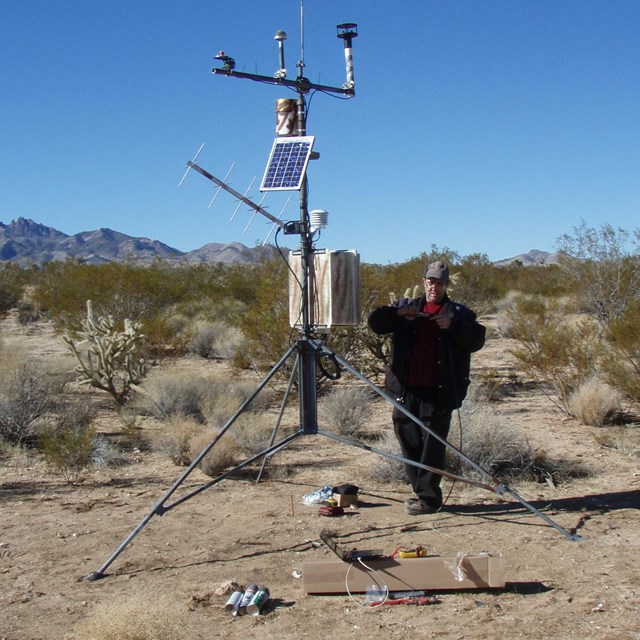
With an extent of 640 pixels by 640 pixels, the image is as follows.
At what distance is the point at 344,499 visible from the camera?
20.8ft

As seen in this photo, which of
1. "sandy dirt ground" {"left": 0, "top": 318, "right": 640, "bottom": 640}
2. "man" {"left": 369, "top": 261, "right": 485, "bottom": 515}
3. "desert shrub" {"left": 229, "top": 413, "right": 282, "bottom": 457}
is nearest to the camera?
"sandy dirt ground" {"left": 0, "top": 318, "right": 640, "bottom": 640}

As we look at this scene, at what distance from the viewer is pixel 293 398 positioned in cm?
1198

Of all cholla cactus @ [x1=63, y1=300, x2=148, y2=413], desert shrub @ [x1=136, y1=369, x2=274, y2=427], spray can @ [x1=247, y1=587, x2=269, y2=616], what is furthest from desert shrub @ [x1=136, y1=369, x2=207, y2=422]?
spray can @ [x1=247, y1=587, x2=269, y2=616]

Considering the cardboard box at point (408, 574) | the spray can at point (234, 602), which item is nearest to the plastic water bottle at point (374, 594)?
the cardboard box at point (408, 574)

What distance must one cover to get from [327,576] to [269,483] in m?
2.67

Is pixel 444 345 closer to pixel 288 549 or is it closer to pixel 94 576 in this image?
pixel 288 549

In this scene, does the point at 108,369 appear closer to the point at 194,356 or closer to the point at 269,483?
the point at 269,483

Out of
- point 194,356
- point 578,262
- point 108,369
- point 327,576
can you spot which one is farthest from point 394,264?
point 327,576

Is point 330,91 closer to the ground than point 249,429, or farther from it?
farther from it

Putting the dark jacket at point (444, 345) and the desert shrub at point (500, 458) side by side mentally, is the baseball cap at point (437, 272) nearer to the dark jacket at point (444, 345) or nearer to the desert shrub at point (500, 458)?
the dark jacket at point (444, 345)

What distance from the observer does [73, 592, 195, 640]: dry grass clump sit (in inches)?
154

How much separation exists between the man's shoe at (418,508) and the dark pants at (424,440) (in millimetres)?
31

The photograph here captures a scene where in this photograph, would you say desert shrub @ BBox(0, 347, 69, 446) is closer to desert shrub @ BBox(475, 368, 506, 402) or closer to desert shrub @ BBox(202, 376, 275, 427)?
desert shrub @ BBox(202, 376, 275, 427)

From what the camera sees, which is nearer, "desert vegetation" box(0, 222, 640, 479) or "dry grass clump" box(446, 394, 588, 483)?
"dry grass clump" box(446, 394, 588, 483)
